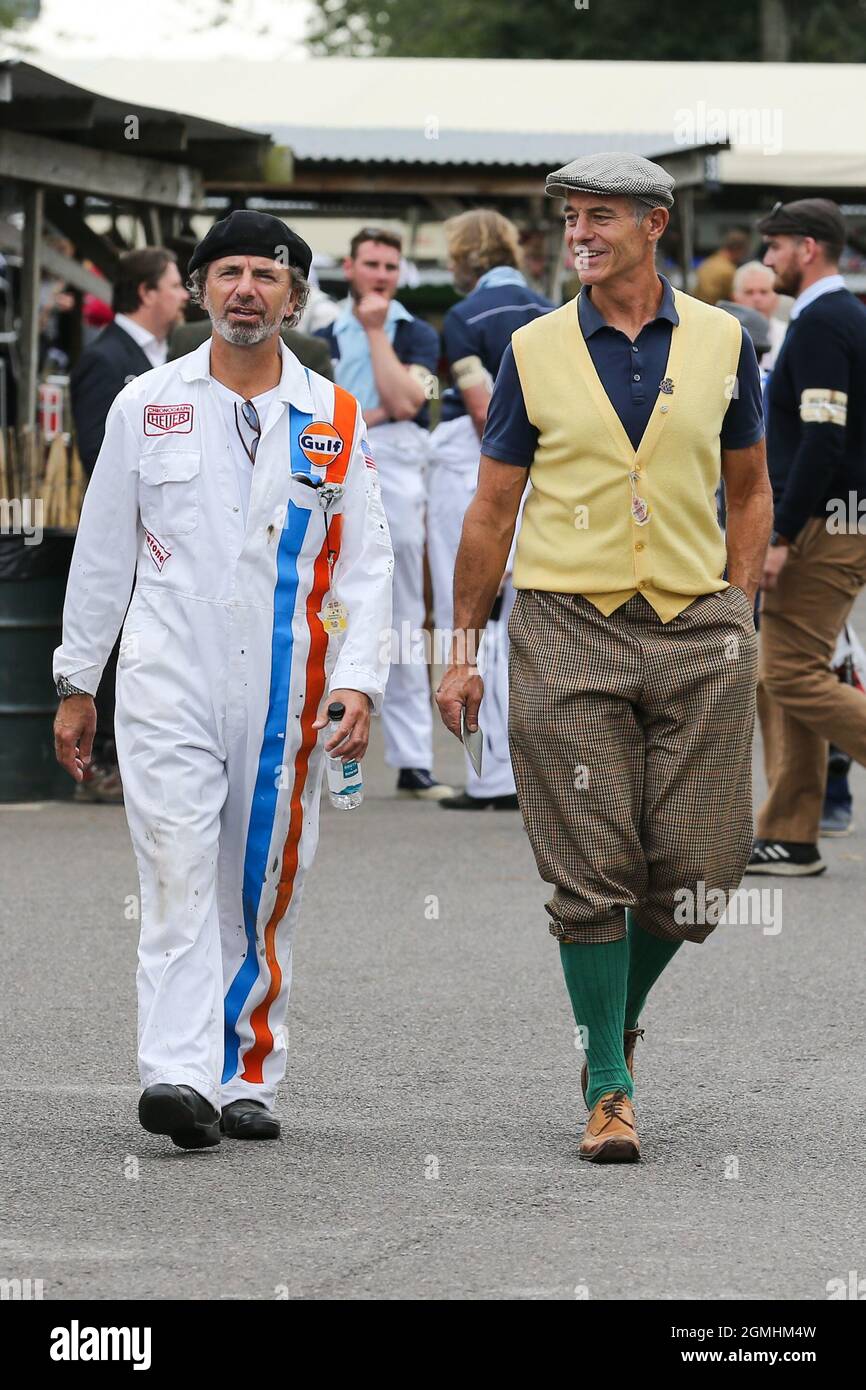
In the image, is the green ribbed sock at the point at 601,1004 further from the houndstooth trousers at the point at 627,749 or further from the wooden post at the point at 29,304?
the wooden post at the point at 29,304

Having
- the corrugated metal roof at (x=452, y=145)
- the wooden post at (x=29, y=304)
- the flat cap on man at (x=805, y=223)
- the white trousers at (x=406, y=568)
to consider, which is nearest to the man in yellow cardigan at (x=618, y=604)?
the flat cap on man at (x=805, y=223)

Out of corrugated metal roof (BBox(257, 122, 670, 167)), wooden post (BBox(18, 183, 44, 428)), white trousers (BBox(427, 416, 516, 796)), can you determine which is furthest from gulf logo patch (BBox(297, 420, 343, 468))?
corrugated metal roof (BBox(257, 122, 670, 167))

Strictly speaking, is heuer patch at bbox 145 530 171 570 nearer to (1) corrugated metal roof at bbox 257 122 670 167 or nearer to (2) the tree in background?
(1) corrugated metal roof at bbox 257 122 670 167

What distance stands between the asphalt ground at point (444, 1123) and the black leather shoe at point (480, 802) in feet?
6.00

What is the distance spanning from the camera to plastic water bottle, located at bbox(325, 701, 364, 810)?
5.39 metres

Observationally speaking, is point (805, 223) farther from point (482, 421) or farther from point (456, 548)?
Answer: point (456, 548)

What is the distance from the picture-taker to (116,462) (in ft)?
17.8

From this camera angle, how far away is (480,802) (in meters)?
11.0

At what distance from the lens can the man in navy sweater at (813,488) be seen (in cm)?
884

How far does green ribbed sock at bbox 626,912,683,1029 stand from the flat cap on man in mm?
4062
